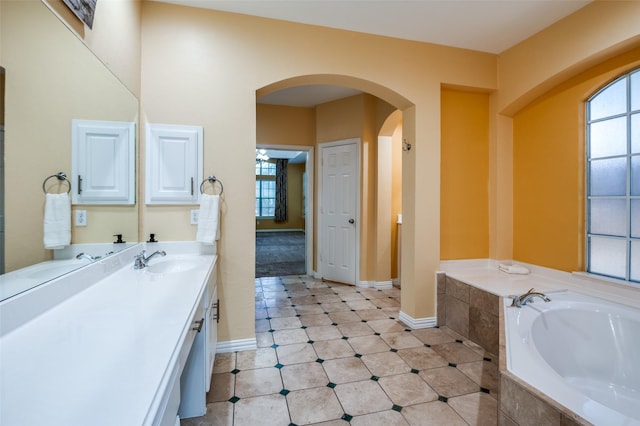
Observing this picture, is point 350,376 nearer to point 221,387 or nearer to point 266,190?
point 221,387

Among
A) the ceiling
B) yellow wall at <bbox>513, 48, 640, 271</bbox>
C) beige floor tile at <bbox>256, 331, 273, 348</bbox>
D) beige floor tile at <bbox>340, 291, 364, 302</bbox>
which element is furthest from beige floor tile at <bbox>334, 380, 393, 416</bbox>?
the ceiling

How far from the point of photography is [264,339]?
2578 millimetres

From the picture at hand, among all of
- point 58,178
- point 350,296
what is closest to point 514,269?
point 350,296

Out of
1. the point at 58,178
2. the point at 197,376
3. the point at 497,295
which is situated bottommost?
the point at 197,376

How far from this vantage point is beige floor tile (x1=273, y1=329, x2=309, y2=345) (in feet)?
8.35

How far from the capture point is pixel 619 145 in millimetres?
2223

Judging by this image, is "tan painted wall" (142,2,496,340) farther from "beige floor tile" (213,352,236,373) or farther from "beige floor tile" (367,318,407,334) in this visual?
"beige floor tile" (367,318,407,334)

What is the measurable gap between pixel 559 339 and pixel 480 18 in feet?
8.03

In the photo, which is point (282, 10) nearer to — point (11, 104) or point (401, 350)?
point (11, 104)

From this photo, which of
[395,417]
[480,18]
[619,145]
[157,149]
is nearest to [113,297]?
[157,149]

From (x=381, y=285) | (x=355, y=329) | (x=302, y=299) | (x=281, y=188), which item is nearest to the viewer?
(x=355, y=329)

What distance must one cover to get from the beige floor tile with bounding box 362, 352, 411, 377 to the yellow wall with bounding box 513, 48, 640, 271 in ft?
5.40

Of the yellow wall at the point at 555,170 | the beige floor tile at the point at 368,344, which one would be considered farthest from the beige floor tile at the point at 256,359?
the yellow wall at the point at 555,170

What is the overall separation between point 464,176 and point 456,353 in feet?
5.61
